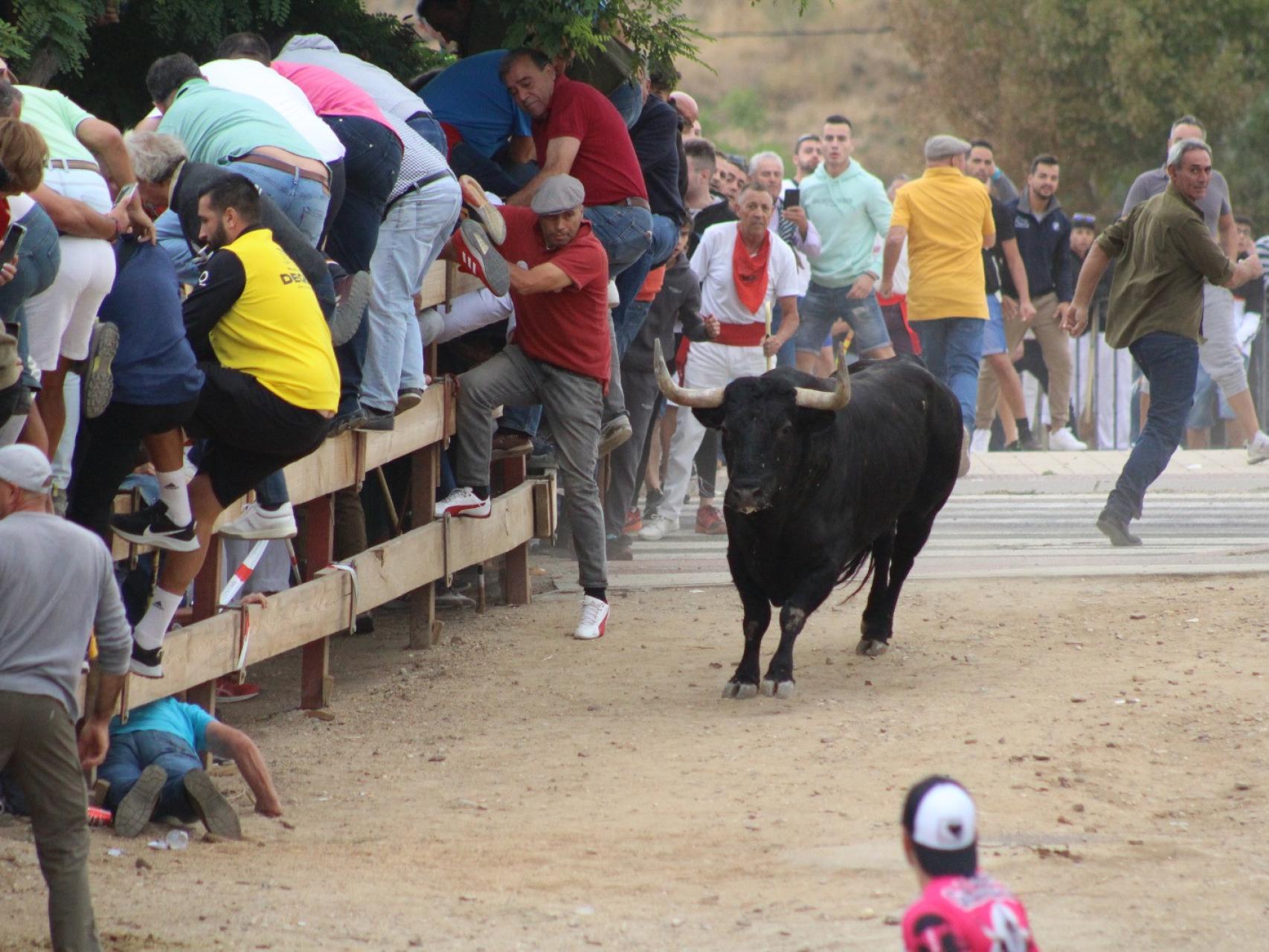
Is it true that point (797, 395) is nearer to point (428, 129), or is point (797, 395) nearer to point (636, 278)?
point (428, 129)

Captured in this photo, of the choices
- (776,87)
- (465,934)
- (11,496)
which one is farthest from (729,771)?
(776,87)

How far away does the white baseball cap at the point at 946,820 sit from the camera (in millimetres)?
3227

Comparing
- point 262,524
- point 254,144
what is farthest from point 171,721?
point 254,144

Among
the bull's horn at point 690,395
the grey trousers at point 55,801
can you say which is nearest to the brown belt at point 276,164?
the bull's horn at point 690,395

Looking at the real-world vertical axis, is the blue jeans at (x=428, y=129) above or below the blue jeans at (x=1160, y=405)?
above

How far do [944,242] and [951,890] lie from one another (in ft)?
36.5

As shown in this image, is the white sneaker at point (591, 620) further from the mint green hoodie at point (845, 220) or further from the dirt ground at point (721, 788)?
the mint green hoodie at point (845, 220)

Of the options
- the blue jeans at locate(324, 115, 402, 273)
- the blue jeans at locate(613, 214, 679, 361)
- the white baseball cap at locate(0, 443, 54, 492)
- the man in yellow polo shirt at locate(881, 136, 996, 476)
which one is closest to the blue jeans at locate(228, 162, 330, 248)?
the blue jeans at locate(324, 115, 402, 273)

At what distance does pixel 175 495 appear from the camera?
6.44 metres

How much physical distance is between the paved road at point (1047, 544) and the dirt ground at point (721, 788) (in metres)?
0.73

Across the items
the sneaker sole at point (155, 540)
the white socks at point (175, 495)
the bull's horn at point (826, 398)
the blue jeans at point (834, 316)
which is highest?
the bull's horn at point (826, 398)

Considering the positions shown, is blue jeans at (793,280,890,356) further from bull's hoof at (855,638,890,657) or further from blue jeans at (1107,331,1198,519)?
bull's hoof at (855,638,890,657)

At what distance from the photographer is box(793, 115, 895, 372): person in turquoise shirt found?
1434cm

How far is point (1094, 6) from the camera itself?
26672 millimetres
